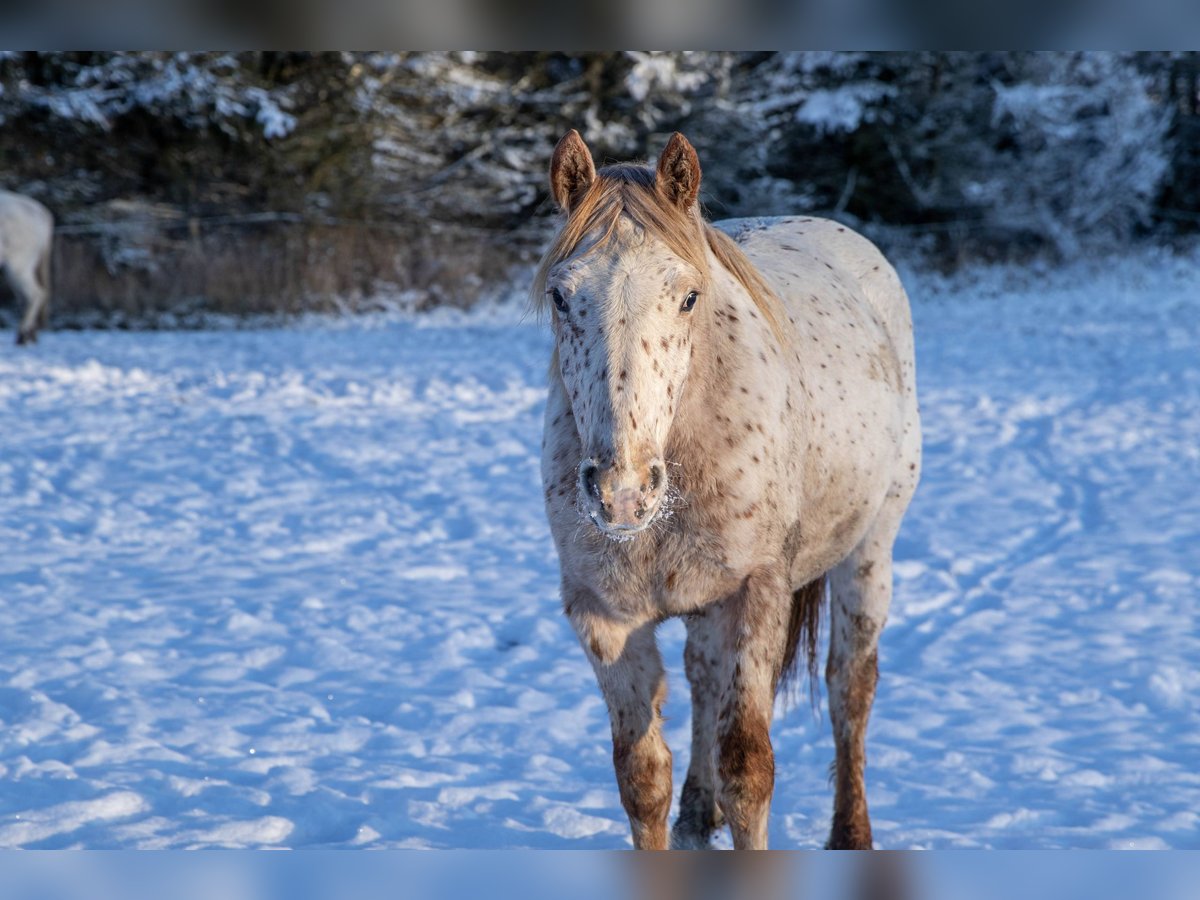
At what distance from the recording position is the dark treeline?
1466cm

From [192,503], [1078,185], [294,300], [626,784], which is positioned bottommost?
[626,784]

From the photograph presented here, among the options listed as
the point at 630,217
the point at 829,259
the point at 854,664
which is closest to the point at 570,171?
the point at 630,217

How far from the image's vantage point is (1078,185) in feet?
52.1

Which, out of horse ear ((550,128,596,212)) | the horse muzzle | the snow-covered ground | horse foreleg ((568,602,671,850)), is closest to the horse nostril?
the horse muzzle

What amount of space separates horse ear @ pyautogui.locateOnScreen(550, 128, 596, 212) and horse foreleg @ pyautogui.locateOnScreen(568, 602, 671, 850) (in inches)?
36.3

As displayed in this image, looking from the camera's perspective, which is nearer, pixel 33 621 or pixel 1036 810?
pixel 1036 810

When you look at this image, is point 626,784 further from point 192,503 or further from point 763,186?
point 763,186

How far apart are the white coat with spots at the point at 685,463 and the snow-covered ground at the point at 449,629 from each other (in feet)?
2.15

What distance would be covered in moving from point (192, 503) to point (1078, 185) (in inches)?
548

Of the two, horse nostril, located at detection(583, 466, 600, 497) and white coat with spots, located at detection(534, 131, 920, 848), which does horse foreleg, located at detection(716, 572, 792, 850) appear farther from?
horse nostril, located at detection(583, 466, 600, 497)

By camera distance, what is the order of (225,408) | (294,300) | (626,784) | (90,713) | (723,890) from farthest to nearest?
1. (294,300)
2. (225,408)
3. (90,713)
4. (626,784)
5. (723,890)

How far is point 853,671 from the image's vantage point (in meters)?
3.24

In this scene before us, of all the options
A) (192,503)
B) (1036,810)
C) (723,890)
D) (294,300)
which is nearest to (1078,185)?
(294,300)

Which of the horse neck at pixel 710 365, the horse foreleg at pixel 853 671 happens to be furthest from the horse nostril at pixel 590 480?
the horse foreleg at pixel 853 671
